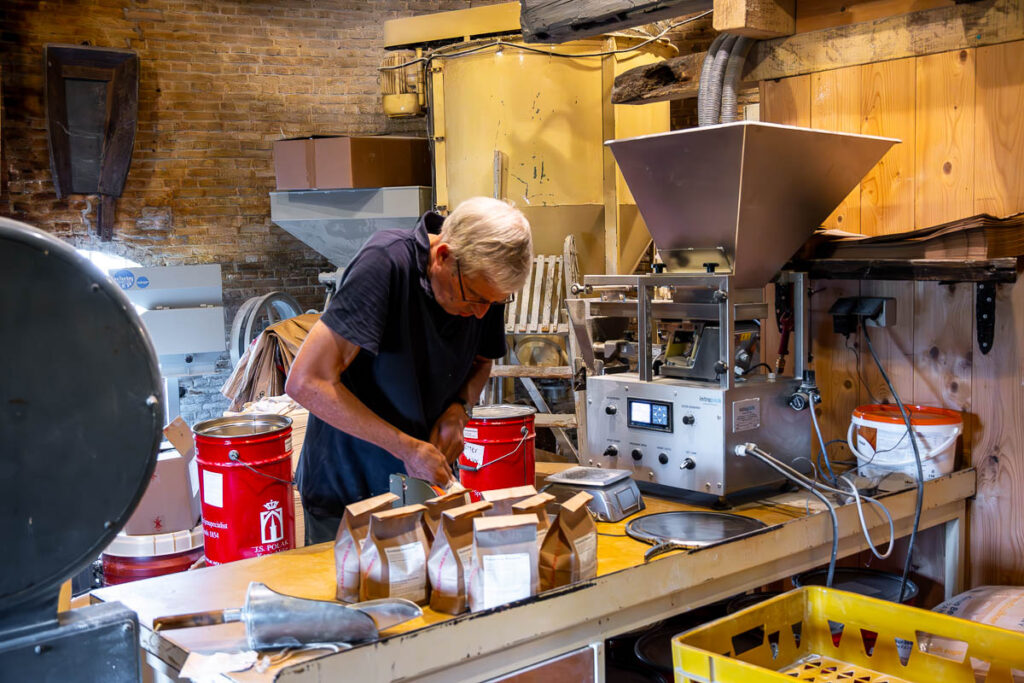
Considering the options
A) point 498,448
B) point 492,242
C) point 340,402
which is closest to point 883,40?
point 492,242

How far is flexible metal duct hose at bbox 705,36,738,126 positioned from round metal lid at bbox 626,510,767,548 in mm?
1457

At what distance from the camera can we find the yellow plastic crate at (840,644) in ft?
6.43

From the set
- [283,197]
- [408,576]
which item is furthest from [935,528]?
[283,197]

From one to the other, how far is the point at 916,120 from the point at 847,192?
0.37 meters

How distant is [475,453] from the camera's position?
142 inches

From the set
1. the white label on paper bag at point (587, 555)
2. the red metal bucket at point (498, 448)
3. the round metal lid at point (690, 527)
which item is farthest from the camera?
the red metal bucket at point (498, 448)

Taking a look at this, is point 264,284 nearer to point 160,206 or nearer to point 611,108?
point 160,206

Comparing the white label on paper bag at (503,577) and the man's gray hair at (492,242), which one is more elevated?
the man's gray hair at (492,242)

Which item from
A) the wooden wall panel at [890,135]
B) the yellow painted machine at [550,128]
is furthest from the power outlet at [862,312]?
the yellow painted machine at [550,128]

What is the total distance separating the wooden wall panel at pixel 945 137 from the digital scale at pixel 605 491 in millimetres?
1330

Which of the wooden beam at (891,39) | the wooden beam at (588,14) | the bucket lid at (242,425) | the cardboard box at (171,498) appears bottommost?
the cardboard box at (171,498)

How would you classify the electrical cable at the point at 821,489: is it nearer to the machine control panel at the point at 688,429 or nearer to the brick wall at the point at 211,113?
the machine control panel at the point at 688,429

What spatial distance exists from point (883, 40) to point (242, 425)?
2.35 m

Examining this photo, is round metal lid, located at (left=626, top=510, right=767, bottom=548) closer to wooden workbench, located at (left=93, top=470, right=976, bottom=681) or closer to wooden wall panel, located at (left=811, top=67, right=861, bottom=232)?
wooden workbench, located at (left=93, top=470, right=976, bottom=681)
